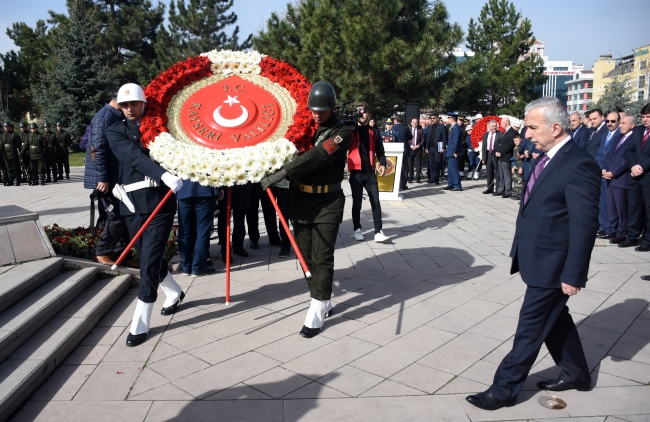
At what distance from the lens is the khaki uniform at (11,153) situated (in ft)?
52.9

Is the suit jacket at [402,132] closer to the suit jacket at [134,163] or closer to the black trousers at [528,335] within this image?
the suit jacket at [134,163]

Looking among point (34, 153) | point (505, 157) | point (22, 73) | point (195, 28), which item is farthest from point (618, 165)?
point (22, 73)

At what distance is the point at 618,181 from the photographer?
7992 mm

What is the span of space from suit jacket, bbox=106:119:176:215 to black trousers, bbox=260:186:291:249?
9.22 ft

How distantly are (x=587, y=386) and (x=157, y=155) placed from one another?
3.55 metres

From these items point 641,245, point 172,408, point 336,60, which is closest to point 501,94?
point 336,60

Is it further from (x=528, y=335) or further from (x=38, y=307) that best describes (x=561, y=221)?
(x=38, y=307)

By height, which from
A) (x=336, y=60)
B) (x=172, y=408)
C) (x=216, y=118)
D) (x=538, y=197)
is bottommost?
(x=172, y=408)

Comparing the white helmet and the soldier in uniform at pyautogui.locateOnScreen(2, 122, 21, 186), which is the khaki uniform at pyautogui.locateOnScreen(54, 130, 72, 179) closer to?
the soldier in uniform at pyautogui.locateOnScreen(2, 122, 21, 186)

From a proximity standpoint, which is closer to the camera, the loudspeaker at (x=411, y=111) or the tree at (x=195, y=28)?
the loudspeaker at (x=411, y=111)

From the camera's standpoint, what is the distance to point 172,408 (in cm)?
331

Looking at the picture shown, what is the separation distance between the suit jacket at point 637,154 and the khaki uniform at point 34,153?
15.5m

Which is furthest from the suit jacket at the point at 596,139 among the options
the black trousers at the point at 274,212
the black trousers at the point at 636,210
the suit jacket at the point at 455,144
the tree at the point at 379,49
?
the tree at the point at 379,49

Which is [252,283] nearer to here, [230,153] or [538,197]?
[230,153]
